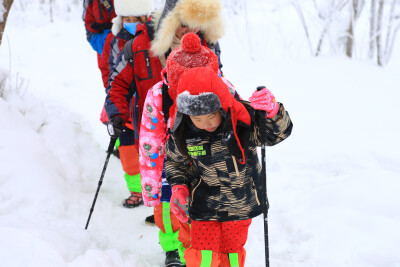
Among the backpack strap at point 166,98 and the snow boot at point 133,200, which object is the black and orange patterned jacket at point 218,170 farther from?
the snow boot at point 133,200

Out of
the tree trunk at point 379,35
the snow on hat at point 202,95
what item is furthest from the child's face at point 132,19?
the tree trunk at point 379,35

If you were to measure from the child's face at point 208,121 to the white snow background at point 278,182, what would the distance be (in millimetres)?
1342

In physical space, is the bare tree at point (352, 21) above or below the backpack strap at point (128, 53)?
below

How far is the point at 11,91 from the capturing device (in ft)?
15.3

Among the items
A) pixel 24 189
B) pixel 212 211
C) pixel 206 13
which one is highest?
pixel 206 13

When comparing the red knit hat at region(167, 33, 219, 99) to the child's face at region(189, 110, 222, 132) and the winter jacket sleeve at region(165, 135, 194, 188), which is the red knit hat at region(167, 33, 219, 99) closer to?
the child's face at region(189, 110, 222, 132)

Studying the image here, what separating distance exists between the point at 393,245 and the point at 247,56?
7542mm

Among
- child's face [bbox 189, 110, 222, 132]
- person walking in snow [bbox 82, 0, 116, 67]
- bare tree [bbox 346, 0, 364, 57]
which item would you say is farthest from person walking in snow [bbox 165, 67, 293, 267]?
bare tree [bbox 346, 0, 364, 57]

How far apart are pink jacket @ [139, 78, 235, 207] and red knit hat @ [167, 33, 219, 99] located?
36 cm

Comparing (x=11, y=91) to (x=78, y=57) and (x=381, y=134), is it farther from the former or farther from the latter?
(x=78, y=57)

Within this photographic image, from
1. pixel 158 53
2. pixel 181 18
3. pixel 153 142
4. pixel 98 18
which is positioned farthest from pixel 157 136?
pixel 98 18

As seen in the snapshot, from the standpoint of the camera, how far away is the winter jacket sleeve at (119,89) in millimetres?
3020

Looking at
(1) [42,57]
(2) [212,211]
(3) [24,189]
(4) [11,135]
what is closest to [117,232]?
(3) [24,189]

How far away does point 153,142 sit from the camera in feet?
8.63
